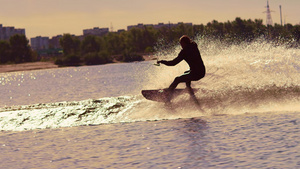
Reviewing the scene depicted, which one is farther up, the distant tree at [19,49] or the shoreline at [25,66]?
the distant tree at [19,49]

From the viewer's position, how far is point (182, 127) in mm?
13500

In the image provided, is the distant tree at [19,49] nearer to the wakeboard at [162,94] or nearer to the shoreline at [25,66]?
the shoreline at [25,66]

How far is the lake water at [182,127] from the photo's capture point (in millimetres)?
9992

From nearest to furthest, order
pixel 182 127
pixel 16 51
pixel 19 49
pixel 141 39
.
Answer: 1. pixel 182 127
2. pixel 16 51
3. pixel 19 49
4. pixel 141 39

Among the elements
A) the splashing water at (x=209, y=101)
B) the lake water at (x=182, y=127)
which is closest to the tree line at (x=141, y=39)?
the splashing water at (x=209, y=101)

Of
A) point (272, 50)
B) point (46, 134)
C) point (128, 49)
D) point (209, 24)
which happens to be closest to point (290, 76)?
point (272, 50)

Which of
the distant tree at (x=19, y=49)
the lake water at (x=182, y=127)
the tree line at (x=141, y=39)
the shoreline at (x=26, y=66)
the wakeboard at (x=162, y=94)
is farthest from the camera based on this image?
the distant tree at (x=19, y=49)

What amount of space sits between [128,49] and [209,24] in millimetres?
37368

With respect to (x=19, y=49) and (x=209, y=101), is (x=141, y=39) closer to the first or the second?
(x=19, y=49)

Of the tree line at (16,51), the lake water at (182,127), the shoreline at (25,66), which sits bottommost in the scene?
the shoreline at (25,66)

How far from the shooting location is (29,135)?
589 inches

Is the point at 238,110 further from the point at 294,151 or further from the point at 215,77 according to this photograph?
the point at 294,151

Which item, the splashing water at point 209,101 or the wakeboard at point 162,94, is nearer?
the splashing water at point 209,101

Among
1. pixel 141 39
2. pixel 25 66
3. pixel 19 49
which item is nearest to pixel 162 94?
pixel 25 66
